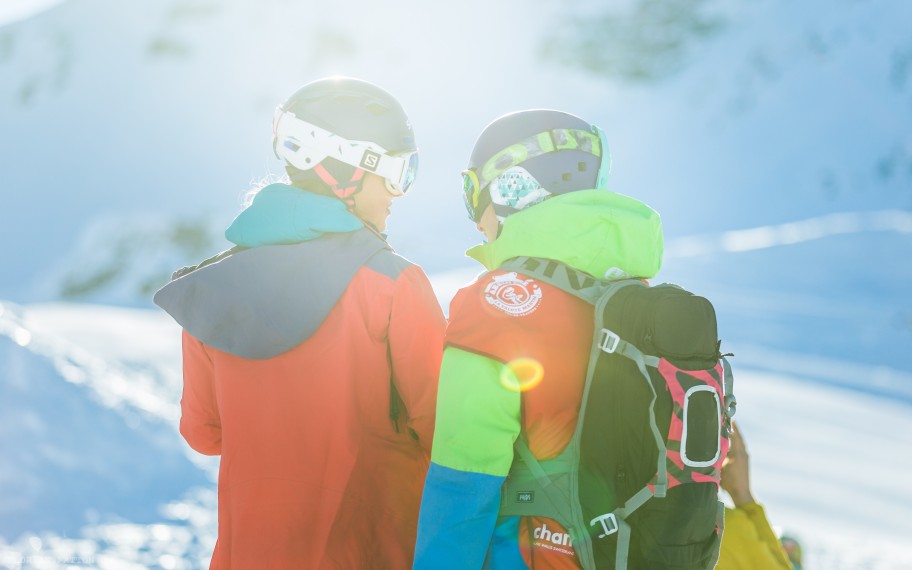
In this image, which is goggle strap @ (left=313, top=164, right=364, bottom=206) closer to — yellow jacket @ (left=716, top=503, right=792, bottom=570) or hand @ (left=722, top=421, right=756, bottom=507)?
hand @ (left=722, top=421, right=756, bottom=507)

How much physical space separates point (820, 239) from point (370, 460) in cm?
3654

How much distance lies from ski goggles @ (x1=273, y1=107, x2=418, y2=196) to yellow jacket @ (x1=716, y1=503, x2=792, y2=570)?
175 centimetres

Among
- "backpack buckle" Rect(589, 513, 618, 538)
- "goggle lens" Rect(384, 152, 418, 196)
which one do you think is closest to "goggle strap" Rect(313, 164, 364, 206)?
"goggle lens" Rect(384, 152, 418, 196)

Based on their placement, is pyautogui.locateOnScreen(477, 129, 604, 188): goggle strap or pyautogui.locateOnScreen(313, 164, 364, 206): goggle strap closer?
pyautogui.locateOnScreen(477, 129, 604, 188): goggle strap

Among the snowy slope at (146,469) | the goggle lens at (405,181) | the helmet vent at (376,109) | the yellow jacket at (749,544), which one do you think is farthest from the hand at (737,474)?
the snowy slope at (146,469)

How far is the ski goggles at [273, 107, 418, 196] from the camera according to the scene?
3451 millimetres

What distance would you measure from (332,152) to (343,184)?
13 cm

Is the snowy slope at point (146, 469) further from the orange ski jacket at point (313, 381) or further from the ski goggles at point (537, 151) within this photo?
the ski goggles at point (537, 151)

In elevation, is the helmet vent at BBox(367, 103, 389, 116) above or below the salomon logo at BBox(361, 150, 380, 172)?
above

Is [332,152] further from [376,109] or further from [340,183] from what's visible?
[376,109]

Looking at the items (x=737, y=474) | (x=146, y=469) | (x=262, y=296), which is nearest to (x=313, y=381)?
(x=262, y=296)

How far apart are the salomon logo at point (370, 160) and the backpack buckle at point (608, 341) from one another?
1336mm

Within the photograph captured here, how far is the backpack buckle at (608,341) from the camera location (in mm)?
2484

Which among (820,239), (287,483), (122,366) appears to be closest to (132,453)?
(122,366)
